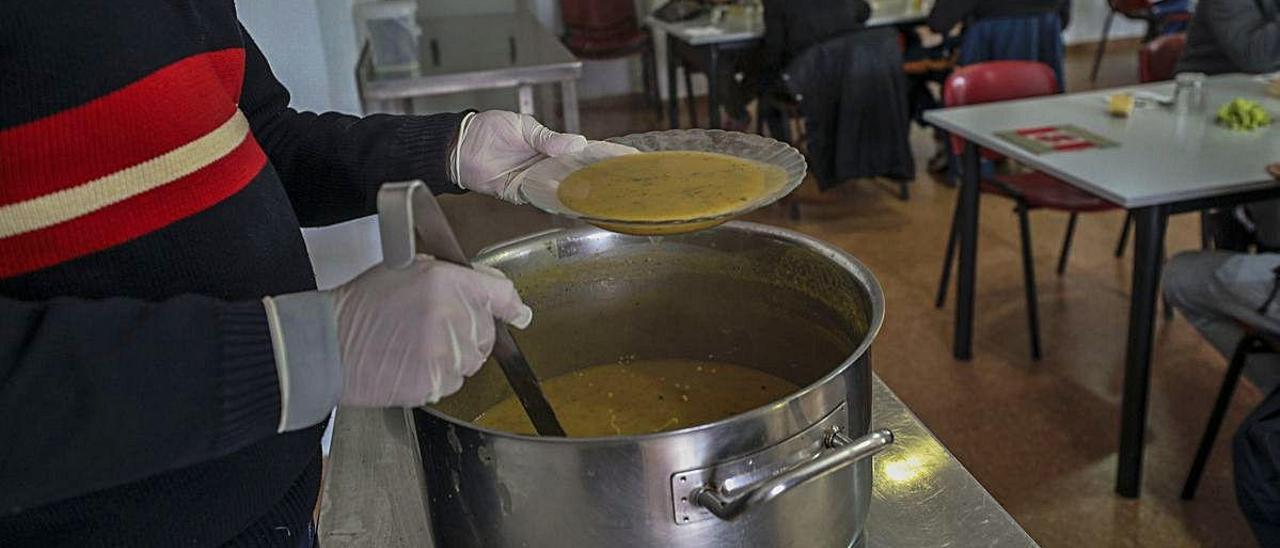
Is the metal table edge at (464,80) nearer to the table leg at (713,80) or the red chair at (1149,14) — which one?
the table leg at (713,80)

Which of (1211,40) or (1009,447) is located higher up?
(1211,40)

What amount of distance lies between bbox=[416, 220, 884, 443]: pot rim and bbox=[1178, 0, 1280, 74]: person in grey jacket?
101 inches

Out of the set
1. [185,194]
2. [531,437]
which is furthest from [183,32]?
[531,437]

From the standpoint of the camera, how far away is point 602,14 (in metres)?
5.84

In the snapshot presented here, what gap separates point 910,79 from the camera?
4555mm

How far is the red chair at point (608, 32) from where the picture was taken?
572 centimetres

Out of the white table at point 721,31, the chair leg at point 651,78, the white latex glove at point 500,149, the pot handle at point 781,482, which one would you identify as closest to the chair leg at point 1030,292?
the white table at point 721,31

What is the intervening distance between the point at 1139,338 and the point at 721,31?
102 inches

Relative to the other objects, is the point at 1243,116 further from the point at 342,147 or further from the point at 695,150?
the point at 342,147

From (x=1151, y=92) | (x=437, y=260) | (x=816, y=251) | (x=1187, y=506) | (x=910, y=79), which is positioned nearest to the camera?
(x=437, y=260)

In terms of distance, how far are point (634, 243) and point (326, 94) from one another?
1587 millimetres

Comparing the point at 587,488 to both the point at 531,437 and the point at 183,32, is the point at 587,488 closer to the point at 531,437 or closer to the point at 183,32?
the point at 531,437

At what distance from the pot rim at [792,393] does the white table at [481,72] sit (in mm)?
2272

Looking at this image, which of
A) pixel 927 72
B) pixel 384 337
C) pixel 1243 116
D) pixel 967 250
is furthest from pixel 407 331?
pixel 927 72
